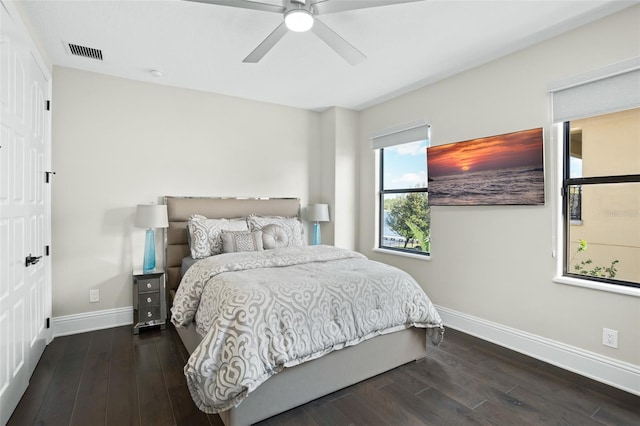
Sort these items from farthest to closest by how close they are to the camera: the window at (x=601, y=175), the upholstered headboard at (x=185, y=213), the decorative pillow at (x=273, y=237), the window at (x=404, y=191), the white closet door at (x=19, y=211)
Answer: the window at (x=404, y=191) < the upholstered headboard at (x=185, y=213) < the decorative pillow at (x=273, y=237) < the window at (x=601, y=175) < the white closet door at (x=19, y=211)

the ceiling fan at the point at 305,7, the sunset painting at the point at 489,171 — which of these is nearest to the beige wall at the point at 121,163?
the ceiling fan at the point at 305,7

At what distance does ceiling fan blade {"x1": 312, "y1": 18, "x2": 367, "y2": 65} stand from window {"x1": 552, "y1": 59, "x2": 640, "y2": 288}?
5.63 feet

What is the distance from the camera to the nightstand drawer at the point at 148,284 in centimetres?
334

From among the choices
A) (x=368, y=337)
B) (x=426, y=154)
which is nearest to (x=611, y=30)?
(x=426, y=154)

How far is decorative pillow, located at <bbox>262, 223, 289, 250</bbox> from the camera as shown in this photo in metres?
3.60

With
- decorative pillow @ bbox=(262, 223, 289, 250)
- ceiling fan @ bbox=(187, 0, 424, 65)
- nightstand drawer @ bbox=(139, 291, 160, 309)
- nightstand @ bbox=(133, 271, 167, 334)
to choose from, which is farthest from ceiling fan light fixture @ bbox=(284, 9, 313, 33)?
nightstand drawer @ bbox=(139, 291, 160, 309)

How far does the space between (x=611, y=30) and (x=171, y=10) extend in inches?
128

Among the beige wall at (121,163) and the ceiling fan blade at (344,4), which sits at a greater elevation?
the ceiling fan blade at (344,4)

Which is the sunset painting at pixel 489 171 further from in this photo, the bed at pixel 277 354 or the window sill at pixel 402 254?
the bed at pixel 277 354

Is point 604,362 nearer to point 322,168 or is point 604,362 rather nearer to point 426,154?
point 426,154

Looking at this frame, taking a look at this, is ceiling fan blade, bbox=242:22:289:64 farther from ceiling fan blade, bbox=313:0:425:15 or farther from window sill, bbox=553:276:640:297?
window sill, bbox=553:276:640:297

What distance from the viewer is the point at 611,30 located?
7.89 ft

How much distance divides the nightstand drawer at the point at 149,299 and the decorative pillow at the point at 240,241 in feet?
2.78

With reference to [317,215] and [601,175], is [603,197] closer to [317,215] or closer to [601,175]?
[601,175]
